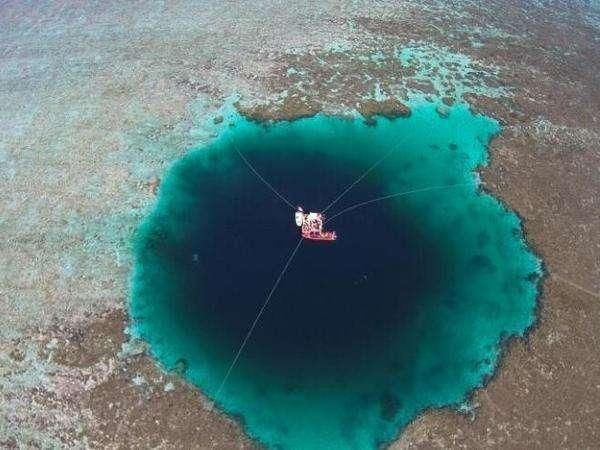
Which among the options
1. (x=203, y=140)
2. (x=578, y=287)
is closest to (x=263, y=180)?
(x=203, y=140)

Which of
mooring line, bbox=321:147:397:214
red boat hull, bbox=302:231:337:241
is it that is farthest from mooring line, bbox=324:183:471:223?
red boat hull, bbox=302:231:337:241

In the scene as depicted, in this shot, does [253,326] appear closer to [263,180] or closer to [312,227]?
[312,227]

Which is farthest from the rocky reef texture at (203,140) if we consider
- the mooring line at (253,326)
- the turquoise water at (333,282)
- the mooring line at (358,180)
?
the mooring line at (358,180)

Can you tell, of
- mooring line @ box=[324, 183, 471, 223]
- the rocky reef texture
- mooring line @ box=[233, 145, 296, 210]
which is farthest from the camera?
mooring line @ box=[233, 145, 296, 210]

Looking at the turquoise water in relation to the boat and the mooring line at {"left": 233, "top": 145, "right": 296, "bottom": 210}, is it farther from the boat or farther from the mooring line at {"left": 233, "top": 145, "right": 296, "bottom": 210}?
the boat

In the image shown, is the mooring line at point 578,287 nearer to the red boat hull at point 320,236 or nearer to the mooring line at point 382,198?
the mooring line at point 382,198

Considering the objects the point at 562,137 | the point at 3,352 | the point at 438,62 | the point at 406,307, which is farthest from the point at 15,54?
the point at 562,137
